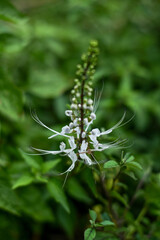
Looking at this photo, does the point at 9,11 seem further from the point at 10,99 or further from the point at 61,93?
the point at 61,93

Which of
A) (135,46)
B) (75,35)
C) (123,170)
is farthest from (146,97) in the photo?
(123,170)

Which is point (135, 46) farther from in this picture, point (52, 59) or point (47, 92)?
point (47, 92)

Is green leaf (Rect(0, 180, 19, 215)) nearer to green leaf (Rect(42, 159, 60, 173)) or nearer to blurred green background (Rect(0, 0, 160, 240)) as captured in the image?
blurred green background (Rect(0, 0, 160, 240))

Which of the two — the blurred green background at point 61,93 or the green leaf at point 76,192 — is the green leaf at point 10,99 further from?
the green leaf at point 76,192

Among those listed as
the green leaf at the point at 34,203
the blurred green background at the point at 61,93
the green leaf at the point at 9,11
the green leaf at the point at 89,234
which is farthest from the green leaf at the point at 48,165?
the green leaf at the point at 9,11

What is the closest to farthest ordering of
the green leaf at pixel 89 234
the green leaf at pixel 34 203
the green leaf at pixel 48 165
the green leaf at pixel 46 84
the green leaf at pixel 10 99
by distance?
the green leaf at pixel 89 234 → the green leaf at pixel 48 165 → the green leaf at pixel 34 203 → the green leaf at pixel 10 99 → the green leaf at pixel 46 84

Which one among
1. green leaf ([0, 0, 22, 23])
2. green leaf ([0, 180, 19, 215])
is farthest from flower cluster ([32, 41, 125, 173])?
green leaf ([0, 0, 22, 23])

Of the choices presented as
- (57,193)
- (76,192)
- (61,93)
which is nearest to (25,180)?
(57,193)

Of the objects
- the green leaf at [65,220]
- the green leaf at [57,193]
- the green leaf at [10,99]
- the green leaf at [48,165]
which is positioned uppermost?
the green leaf at [10,99]
